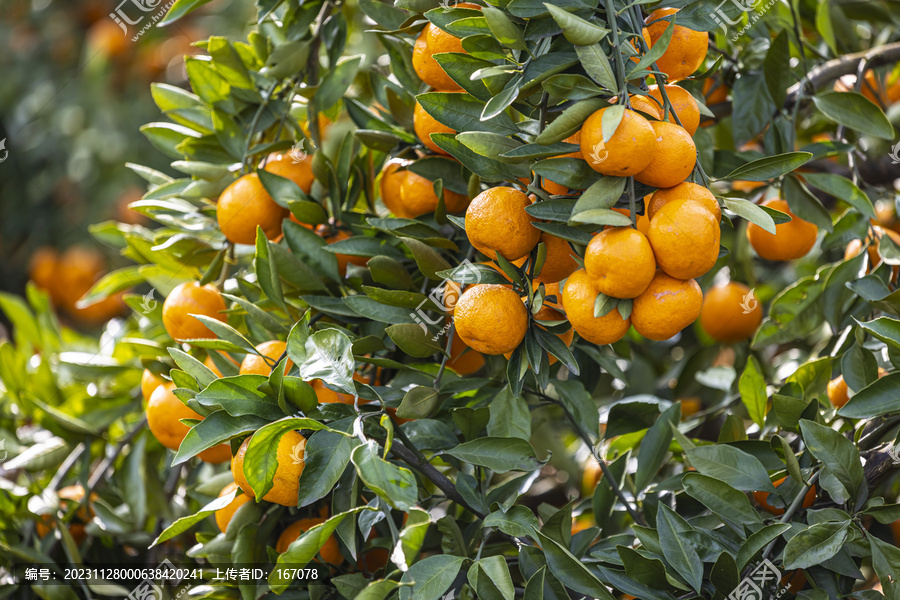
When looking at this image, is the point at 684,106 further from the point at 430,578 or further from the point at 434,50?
the point at 430,578

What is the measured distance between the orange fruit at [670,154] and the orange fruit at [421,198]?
0.25 metres

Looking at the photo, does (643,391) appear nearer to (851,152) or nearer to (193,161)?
(851,152)

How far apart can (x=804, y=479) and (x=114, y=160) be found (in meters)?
1.89

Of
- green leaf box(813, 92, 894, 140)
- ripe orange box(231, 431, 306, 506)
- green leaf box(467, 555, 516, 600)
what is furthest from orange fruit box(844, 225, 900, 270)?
ripe orange box(231, 431, 306, 506)

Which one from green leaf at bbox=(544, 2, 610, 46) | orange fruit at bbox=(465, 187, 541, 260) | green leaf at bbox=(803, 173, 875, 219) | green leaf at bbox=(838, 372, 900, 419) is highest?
green leaf at bbox=(544, 2, 610, 46)

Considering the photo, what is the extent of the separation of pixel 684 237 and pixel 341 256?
15.5 inches

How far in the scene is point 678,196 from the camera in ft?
1.64

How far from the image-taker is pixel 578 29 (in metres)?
0.46

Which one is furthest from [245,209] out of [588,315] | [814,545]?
[814,545]

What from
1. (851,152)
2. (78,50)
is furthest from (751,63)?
(78,50)

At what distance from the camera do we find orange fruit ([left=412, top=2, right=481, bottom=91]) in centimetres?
59

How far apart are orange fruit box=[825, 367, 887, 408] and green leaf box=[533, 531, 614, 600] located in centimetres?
40

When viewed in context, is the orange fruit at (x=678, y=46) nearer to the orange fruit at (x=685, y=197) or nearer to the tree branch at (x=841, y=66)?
the orange fruit at (x=685, y=197)

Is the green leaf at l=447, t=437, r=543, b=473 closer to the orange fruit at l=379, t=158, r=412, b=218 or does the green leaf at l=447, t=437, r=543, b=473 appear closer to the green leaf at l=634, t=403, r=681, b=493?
the green leaf at l=634, t=403, r=681, b=493
